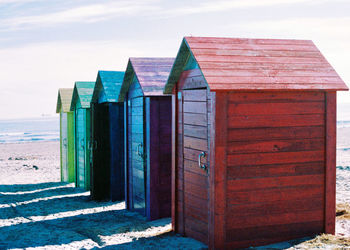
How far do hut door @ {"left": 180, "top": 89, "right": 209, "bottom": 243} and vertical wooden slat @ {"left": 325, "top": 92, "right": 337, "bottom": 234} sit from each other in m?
1.74

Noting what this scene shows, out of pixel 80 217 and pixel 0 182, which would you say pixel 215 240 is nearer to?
pixel 80 217

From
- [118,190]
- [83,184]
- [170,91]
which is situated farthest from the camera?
[83,184]

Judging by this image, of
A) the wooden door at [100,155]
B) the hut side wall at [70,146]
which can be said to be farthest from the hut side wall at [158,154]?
the hut side wall at [70,146]

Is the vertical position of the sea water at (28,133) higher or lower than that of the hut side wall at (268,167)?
lower

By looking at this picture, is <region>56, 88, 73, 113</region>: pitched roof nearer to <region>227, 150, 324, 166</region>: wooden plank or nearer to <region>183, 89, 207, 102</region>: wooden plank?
<region>183, 89, 207, 102</region>: wooden plank

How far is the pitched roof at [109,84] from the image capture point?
1097 cm

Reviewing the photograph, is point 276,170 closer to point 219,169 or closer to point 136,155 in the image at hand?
point 219,169

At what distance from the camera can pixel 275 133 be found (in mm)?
6109

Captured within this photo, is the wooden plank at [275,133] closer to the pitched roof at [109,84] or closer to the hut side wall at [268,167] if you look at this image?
the hut side wall at [268,167]

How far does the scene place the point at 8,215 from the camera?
9.45m

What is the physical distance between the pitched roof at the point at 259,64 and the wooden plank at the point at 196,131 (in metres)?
0.83

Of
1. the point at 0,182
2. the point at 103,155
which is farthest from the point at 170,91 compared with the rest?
the point at 0,182

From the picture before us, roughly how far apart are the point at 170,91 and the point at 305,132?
2.36 meters

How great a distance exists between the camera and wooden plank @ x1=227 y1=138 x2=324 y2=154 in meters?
5.91
